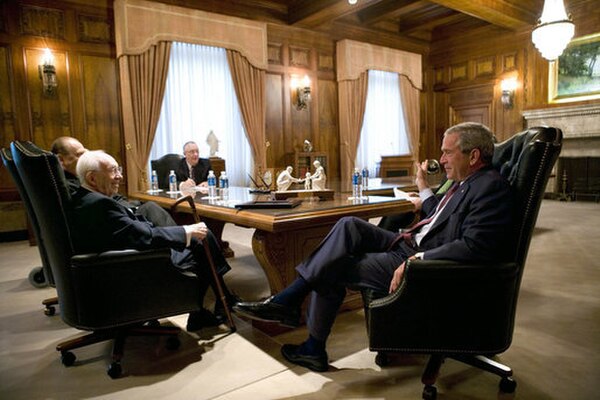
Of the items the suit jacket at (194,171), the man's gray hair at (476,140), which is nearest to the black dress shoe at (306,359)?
the man's gray hair at (476,140)

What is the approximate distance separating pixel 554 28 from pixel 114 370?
590cm

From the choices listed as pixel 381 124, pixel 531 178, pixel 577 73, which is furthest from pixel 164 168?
pixel 577 73

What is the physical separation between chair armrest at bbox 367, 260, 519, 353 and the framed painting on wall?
721 centimetres

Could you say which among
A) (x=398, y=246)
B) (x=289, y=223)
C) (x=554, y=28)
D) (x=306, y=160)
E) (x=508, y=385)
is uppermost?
(x=554, y=28)

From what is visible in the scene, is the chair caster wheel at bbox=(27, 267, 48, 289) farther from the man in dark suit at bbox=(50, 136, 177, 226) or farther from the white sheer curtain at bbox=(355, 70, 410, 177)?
the white sheer curtain at bbox=(355, 70, 410, 177)

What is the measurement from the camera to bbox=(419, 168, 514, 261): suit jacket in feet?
4.94

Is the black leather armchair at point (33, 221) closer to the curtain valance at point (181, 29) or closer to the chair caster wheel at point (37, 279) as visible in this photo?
the chair caster wheel at point (37, 279)

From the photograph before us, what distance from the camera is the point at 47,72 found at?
16.8 ft

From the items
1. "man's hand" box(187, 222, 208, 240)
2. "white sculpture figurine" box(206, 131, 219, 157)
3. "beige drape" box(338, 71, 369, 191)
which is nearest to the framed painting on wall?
"beige drape" box(338, 71, 369, 191)

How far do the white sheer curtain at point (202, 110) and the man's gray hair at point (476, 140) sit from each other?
4.92 meters

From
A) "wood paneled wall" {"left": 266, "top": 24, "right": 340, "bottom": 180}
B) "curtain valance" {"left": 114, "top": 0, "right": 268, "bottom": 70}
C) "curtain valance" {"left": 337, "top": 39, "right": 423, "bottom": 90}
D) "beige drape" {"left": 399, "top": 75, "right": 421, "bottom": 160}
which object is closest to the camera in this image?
"curtain valance" {"left": 114, "top": 0, "right": 268, "bottom": 70}

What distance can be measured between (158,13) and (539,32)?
195 inches

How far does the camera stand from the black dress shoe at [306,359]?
1879mm

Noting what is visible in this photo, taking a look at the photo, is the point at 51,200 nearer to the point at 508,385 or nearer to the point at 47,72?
the point at 508,385
